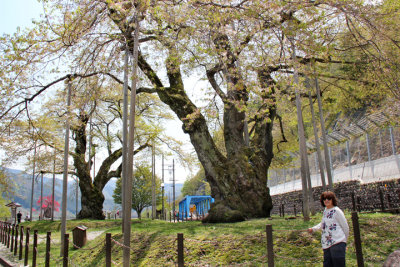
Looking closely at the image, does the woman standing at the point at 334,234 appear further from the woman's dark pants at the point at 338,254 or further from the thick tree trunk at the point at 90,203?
the thick tree trunk at the point at 90,203

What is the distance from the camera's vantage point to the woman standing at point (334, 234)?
4.61 m

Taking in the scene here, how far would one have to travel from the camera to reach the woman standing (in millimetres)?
4613

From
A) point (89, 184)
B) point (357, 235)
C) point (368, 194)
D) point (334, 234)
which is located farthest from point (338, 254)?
point (89, 184)

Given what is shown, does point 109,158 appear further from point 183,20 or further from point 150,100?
point 183,20

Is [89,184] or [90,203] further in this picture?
[89,184]

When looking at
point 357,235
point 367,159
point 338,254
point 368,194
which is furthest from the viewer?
point 367,159

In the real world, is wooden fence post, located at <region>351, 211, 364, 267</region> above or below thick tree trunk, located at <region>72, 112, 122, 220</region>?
below

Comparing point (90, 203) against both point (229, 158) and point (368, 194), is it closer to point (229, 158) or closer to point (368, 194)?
point (229, 158)

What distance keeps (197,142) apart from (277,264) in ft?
24.8

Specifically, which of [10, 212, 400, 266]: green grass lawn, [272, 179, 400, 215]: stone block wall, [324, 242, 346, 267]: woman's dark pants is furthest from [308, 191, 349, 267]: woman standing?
[272, 179, 400, 215]: stone block wall

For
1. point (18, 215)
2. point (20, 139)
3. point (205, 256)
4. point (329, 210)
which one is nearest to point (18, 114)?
point (205, 256)

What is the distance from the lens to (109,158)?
88.7 ft

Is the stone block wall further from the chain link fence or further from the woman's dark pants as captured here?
the woman's dark pants

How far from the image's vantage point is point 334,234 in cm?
471
